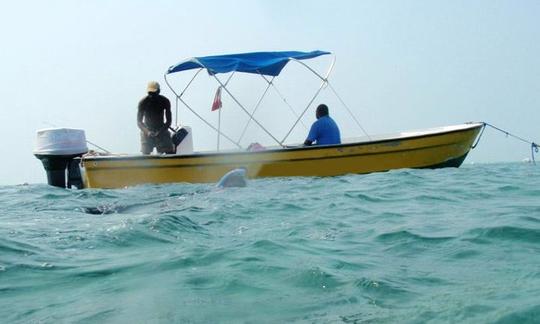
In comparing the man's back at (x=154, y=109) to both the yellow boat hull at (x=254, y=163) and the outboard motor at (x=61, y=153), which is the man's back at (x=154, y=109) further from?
the outboard motor at (x=61, y=153)

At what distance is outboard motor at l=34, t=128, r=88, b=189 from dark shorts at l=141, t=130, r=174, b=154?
131 centimetres

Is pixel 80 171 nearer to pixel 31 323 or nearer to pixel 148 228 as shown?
pixel 148 228

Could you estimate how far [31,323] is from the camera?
2.65 metres

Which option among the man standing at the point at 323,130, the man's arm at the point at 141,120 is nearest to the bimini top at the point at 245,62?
the man's arm at the point at 141,120

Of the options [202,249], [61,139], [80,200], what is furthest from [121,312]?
[61,139]

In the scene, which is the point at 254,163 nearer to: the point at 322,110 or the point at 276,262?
the point at 322,110

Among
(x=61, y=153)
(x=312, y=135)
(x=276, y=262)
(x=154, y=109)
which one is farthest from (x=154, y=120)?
(x=276, y=262)

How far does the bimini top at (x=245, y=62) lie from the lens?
37.8 feet

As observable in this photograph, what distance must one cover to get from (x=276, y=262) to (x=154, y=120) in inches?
315

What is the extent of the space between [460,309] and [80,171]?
32.5 ft

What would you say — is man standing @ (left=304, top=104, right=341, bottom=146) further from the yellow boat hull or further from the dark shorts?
the dark shorts

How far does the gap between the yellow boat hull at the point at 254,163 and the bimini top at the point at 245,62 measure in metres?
1.99

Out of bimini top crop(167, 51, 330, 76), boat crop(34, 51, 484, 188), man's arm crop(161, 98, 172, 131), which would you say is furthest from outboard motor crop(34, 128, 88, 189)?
bimini top crop(167, 51, 330, 76)

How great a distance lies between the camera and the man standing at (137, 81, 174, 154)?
1113cm
